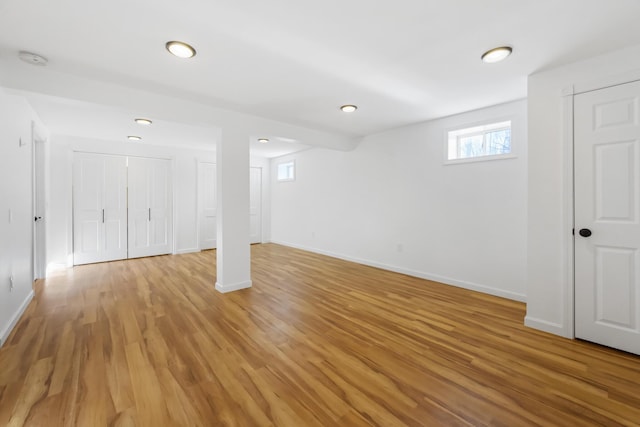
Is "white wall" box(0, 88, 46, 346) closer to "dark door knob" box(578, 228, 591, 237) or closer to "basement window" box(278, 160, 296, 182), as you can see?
"basement window" box(278, 160, 296, 182)

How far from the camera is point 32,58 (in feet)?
7.26

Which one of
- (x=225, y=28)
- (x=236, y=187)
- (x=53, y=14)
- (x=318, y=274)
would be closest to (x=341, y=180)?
(x=318, y=274)

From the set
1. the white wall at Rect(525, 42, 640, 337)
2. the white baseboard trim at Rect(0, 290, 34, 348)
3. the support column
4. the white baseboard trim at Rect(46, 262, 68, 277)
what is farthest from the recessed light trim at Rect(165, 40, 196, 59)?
the white baseboard trim at Rect(46, 262, 68, 277)

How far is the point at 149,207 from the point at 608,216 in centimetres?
720

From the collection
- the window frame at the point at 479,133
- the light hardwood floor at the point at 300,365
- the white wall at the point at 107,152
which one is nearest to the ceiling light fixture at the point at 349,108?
the window frame at the point at 479,133

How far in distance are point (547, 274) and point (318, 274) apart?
9.83ft

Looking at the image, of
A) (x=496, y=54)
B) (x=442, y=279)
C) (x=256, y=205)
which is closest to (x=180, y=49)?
(x=496, y=54)

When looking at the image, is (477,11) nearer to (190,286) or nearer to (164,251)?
(190,286)

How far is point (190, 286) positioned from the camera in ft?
12.7

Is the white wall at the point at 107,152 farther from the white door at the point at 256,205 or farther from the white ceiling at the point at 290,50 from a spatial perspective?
the white ceiling at the point at 290,50

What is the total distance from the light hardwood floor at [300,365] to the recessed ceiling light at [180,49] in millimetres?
2443

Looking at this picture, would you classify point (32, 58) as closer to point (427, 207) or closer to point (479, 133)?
point (427, 207)

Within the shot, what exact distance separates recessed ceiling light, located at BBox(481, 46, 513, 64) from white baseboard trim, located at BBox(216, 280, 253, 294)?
372 centimetres

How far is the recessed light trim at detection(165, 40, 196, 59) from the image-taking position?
2061 millimetres
